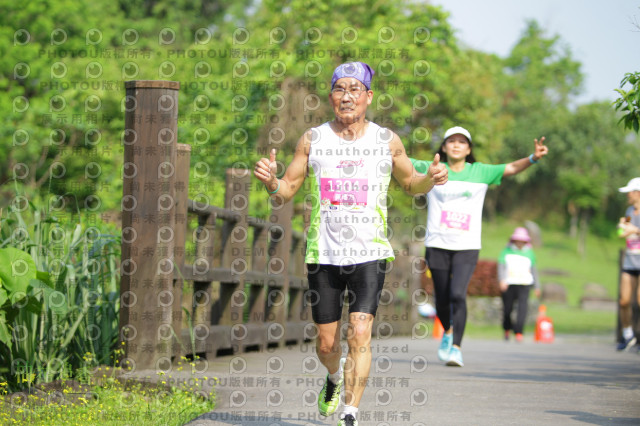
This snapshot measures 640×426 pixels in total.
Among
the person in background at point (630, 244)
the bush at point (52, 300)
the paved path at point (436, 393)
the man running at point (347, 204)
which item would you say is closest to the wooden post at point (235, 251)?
the paved path at point (436, 393)

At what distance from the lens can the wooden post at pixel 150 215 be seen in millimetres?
6125

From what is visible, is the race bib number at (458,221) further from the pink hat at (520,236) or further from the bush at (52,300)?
the pink hat at (520,236)

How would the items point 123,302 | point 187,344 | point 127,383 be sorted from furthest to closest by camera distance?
point 187,344, point 123,302, point 127,383

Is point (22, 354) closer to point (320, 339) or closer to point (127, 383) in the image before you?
point (127, 383)

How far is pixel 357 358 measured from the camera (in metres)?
4.62

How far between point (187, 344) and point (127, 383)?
1279 mm

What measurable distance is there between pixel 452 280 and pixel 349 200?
3.77 m

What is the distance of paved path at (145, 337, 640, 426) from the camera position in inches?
198

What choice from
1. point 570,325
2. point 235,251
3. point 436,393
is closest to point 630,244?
point 235,251

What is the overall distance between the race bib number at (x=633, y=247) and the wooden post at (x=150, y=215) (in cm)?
664

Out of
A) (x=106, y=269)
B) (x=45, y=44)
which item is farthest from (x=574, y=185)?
(x=106, y=269)


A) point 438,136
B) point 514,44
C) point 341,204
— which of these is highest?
point 514,44

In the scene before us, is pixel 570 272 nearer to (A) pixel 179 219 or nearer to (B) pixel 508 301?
(B) pixel 508 301

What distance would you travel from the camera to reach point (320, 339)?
4934 mm
